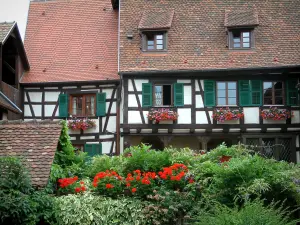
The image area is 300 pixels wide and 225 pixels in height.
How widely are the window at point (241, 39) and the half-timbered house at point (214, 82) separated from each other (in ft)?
0.14

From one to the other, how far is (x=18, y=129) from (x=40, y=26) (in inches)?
552

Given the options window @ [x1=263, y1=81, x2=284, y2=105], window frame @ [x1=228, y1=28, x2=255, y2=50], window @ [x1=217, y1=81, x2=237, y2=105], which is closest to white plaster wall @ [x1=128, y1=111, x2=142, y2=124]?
window @ [x1=217, y1=81, x2=237, y2=105]

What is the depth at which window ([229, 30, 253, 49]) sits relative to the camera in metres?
22.0

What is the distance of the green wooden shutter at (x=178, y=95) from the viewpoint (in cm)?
2134

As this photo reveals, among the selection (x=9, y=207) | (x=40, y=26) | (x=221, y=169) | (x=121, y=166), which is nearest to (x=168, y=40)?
(x=40, y=26)

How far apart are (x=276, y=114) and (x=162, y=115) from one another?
4692 millimetres

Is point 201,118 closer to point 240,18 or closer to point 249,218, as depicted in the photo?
point 240,18

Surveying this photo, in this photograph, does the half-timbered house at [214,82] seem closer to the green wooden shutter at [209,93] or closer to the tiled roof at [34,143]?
the green wooden shutter at [209,93]

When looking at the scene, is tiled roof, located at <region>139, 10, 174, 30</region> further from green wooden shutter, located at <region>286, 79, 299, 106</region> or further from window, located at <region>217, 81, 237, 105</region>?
green wooden shutter, located at <region>286, 79, 299, 106</region>

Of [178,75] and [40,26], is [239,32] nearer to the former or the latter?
[178,75]

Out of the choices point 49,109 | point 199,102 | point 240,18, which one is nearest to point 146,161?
point 199,102

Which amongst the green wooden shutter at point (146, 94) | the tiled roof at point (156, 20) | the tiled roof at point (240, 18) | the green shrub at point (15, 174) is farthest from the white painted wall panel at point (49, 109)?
the green shrub at point (15, 174)

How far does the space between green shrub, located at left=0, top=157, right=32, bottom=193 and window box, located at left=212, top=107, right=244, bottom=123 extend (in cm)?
1153

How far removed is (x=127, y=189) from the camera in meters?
11.8
